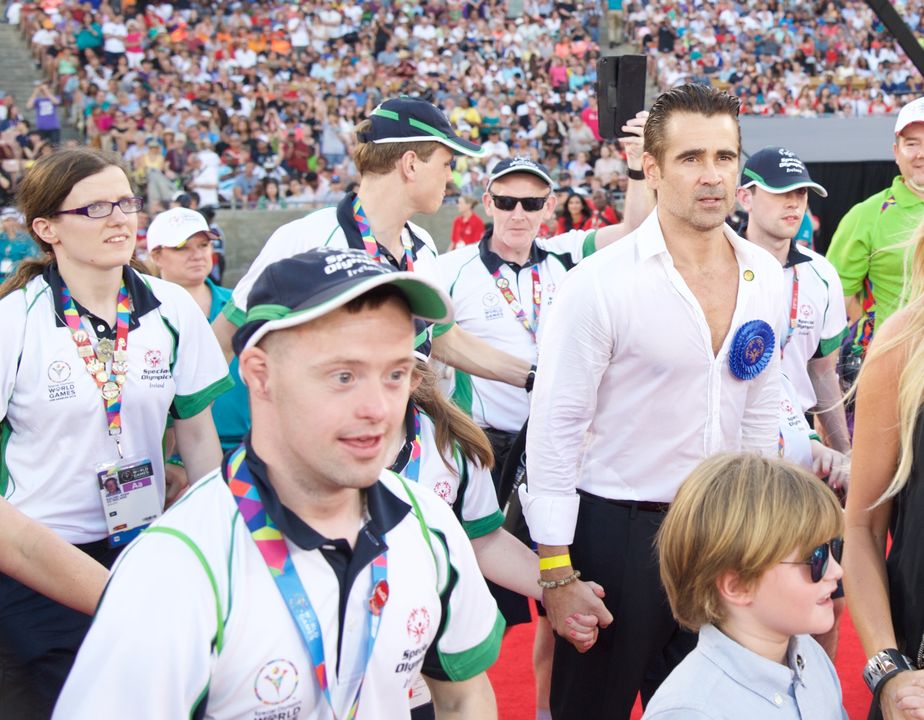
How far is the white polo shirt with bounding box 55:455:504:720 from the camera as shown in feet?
5.20

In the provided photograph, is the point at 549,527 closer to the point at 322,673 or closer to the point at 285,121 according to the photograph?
the point at 322,673

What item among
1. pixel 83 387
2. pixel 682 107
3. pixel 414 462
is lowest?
pixel 414 462

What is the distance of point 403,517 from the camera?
1927 mm

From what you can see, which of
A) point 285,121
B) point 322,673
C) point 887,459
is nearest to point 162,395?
point 322,673

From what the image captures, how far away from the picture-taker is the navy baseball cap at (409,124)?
4188 mm

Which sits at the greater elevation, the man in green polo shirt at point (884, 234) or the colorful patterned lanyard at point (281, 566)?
the colorful patterned lanyard at point (281, 566)

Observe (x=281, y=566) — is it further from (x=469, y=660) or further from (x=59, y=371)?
(x=59, y=371)

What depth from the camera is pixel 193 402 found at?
3480 millimetres

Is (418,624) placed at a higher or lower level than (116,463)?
higher

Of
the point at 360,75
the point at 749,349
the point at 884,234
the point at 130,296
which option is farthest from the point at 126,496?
the point at 360,75

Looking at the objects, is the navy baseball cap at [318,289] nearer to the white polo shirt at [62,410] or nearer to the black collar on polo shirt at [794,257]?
the white polo shirt at [62,410]

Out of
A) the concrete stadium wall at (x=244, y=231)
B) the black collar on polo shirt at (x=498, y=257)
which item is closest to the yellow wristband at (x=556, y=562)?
the black collar on polo shirt at (x=498, y=257)

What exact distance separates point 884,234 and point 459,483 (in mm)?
3402

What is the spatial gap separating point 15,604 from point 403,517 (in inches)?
65.8
